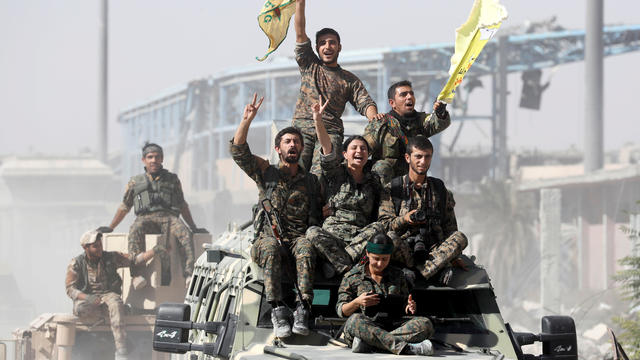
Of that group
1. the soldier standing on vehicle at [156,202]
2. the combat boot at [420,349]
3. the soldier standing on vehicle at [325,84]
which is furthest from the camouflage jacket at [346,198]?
the soldier standing on vehicle at [156,202]

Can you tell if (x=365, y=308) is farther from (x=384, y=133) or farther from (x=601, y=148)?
(x=601, y=148)

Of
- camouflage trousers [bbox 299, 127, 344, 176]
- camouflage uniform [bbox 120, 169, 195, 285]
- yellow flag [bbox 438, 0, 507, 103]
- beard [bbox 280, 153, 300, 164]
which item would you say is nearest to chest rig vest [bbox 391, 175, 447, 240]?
beard [bbox 280, 153, 300, 164]

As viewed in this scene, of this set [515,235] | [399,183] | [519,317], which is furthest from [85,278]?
[515,235]

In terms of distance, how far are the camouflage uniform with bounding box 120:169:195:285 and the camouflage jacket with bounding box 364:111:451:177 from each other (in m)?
6.59

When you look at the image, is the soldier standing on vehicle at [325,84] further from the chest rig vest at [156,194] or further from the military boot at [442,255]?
the chest rig vest at [156,194]

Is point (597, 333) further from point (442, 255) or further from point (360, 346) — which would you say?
point (360, 346)

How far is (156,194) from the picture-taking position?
55.0 feet

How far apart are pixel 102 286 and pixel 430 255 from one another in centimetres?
788

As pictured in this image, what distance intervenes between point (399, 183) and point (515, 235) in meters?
40.9

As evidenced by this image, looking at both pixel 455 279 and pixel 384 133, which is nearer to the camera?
pixel 455 279

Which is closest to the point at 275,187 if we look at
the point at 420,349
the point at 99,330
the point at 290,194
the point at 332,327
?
the point at 290,194

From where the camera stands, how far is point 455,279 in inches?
346

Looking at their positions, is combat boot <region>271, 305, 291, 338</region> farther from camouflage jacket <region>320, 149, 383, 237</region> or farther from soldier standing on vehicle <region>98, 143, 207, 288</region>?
soldier standing on vehicle <region>98, 143, 207, 288</region>

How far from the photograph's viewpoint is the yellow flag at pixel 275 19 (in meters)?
11.1
